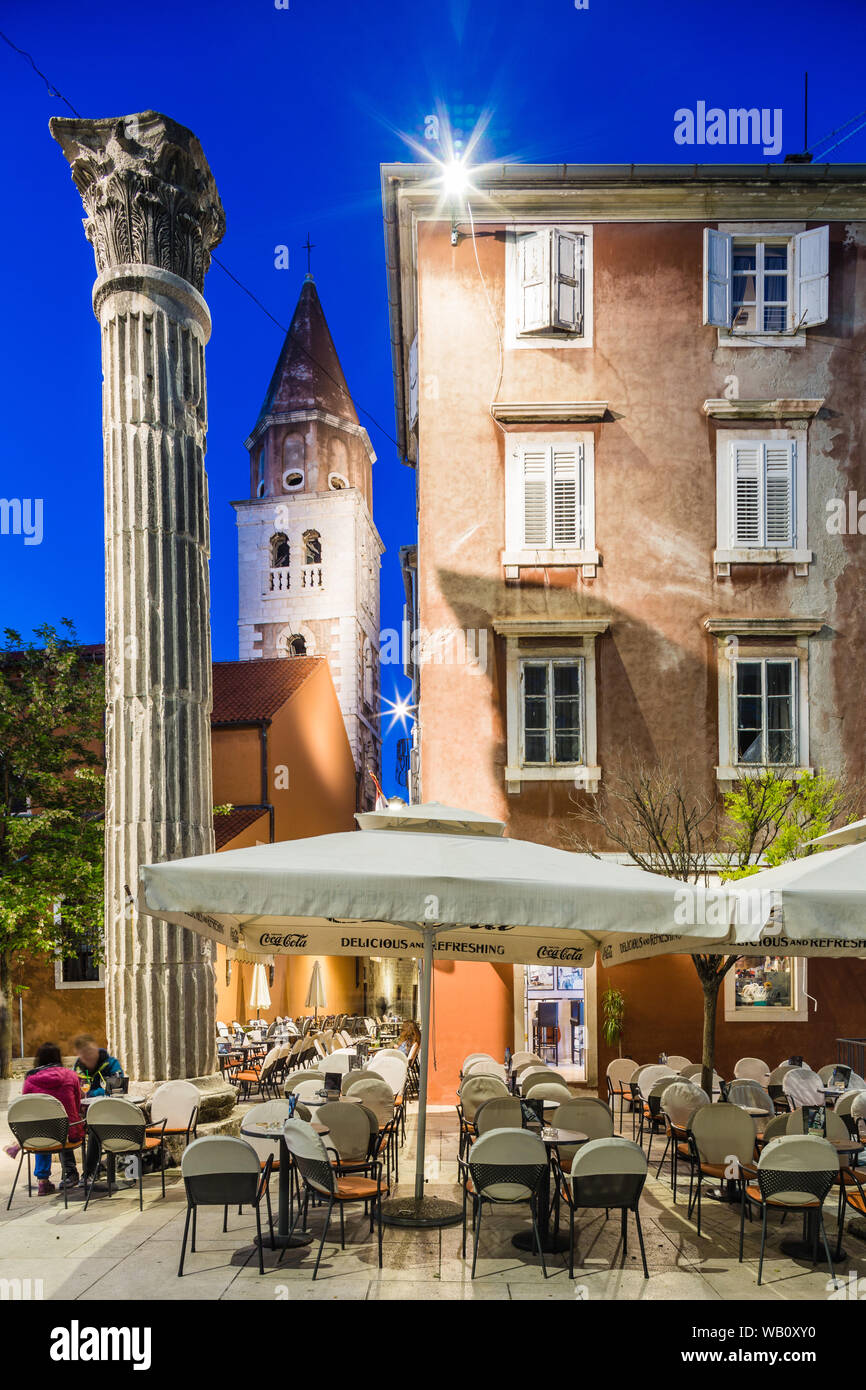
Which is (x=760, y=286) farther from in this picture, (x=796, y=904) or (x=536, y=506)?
(x=796, y=904)

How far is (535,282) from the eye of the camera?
17.7m

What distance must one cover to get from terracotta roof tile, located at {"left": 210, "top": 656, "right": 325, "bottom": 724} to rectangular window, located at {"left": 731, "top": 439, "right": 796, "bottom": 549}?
12.7 metres

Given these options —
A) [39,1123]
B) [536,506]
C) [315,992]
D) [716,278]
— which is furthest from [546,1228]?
[716,278]

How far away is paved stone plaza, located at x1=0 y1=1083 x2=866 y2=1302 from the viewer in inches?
278

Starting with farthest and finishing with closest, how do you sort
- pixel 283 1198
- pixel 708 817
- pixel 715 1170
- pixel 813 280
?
1. pixel 813 280
2. pixel 708 817
3. pixel 715 1170
4. pixel 283 1198

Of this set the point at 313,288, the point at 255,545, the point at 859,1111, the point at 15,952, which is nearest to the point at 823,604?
the point at 859,1111

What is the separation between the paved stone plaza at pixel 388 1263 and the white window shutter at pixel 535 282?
13.0 metres

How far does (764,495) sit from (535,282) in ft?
16.2

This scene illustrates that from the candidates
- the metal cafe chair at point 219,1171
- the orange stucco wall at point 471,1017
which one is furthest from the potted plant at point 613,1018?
the metal cafe chair at point 219,1171

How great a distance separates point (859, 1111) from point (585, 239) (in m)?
13.8

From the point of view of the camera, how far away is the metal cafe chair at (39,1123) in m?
9.48

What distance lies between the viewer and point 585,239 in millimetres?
18188

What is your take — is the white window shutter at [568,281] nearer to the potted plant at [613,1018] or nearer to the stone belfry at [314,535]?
the potted plant at [613,1018]

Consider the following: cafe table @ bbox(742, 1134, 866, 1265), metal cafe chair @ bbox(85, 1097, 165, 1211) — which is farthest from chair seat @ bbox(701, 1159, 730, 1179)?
metal cafe chair @ bbox(85, 1097, 165, 1211)
